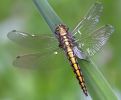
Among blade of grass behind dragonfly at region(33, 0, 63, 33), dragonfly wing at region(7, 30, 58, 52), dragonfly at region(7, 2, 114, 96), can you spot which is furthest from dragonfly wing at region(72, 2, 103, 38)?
blade of grass behind dragonfly at region(33, 0, 63, 33)

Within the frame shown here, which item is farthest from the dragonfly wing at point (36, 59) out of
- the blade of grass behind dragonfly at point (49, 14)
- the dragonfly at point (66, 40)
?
the blade of grass behind dragonfly at point (49, 14)

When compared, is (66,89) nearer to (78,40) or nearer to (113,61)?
(113,61)

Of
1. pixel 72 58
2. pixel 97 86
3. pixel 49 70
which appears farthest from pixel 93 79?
pixel 49 70

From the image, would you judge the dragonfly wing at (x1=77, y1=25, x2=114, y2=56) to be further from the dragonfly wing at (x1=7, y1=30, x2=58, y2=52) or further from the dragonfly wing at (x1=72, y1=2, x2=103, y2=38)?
the dragonfly wing at (x1=7, y1=30, x2=58, y2=52)

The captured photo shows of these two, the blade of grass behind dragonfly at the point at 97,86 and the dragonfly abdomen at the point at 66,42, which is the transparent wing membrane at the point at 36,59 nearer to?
the dragonfly abdomen at the point at 66,42

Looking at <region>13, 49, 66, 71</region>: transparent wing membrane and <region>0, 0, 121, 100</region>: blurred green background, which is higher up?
<region>0, 0, 121, 100</region>: blurred green background

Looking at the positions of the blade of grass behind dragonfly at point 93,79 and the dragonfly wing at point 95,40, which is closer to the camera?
the blade of grass behind dragonfly at point 93,79

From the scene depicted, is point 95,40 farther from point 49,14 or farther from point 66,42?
point 49,14
